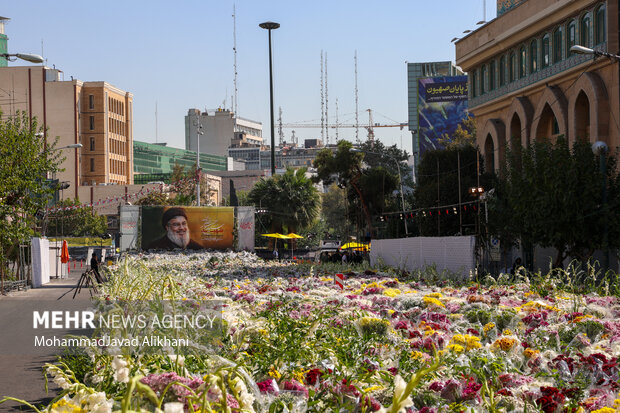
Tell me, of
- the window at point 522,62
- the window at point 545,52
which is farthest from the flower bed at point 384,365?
the window at point 522,62

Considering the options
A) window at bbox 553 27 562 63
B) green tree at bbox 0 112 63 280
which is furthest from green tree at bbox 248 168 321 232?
green tree at bbox 0 112 63 280

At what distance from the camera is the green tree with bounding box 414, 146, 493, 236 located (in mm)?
47438

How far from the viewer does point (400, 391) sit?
2832 millimetres

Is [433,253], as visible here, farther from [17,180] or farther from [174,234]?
[174,234]

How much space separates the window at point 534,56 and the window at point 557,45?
2.34 m

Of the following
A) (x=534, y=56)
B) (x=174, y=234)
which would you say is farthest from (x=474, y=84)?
(x=174, y=234)

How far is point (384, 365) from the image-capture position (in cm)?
671

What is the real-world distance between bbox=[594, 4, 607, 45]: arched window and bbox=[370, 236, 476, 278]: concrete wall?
12.1 metres

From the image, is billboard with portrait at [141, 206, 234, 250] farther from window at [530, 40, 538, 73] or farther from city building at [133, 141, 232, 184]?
city building at [133, 141, 232, 184]

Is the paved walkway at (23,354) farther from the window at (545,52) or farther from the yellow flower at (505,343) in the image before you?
the window at (545,52)

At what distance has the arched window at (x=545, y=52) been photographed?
4106 centimetres

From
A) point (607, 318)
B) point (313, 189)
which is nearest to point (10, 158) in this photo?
point (607, 318)

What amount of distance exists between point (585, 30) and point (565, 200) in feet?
37.3

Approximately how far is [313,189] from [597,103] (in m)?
34.6
